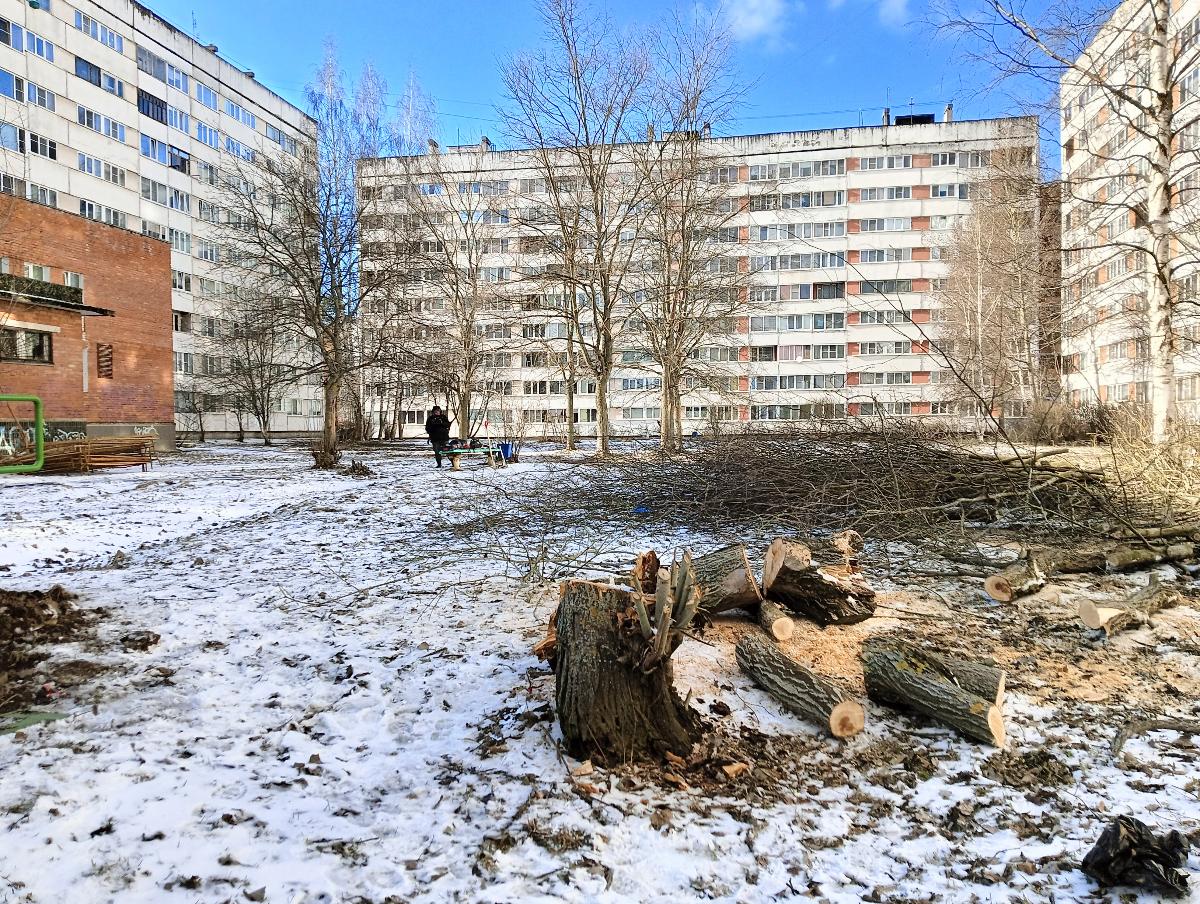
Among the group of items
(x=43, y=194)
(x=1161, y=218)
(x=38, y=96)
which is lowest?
(x=1161, y=218)

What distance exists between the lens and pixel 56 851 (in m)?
2.53

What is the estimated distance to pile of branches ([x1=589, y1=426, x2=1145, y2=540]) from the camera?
7.22 meters

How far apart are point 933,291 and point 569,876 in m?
54.4

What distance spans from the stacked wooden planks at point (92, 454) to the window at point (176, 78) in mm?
40737

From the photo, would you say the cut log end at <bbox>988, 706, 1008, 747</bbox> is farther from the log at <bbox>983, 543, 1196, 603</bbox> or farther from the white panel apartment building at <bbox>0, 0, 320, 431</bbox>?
the white panel apartment building at <bbox>0, 0, 320, 431</bbox>

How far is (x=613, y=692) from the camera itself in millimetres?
3357

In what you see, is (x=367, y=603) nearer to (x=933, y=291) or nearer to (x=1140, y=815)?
(x=1140, y=815)

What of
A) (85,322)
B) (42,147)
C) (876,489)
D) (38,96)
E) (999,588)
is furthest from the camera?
(42,147)

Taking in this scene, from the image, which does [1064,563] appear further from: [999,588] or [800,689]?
[800,689]

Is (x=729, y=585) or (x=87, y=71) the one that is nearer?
(x=729, y=585)

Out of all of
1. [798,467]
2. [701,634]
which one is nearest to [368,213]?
[798,467]

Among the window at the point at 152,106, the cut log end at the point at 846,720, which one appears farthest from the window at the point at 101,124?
the cut log end at the point at 846,720

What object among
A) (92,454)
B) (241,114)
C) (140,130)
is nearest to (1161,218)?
(92,454)

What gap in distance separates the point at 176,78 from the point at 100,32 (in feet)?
18.7
